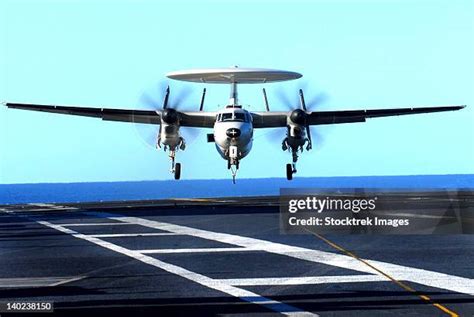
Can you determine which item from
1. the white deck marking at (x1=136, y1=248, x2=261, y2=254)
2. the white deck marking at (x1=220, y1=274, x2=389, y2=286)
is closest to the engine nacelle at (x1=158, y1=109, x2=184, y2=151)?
the white deck marking at (x1=136, y1=248, x2=261, y2=254)

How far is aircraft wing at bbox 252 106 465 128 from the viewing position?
55.1m

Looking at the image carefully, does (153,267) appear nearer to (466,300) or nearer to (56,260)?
(56,260)

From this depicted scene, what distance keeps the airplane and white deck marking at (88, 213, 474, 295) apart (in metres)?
15.7

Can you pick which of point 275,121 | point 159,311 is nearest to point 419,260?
point 159,311

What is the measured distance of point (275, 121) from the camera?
5569 centimetres

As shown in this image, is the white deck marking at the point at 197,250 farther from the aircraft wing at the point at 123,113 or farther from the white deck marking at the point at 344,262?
the aircraft wing at the point at 123,113

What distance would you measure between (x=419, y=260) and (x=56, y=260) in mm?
10394

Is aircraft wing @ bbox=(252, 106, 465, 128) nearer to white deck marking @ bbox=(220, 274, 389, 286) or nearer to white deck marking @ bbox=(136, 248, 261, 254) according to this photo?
white deck marking @ bbox=(136, 248, 261, 254)

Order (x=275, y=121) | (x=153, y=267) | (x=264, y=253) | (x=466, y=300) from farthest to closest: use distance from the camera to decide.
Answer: (x=275, y=121), (x=264, y=253), (x=153, y=267), (x=466, y=300)

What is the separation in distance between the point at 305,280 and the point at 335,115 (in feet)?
136

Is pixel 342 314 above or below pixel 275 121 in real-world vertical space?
below

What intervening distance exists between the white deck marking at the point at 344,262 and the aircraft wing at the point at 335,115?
23524 mm

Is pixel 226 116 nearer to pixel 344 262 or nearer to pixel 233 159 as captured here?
pixel 233 159

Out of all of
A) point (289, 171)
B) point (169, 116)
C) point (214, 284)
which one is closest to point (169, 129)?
point (169, 116)
